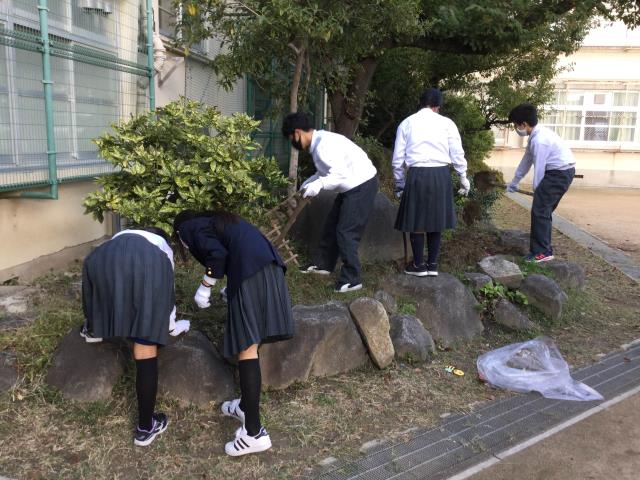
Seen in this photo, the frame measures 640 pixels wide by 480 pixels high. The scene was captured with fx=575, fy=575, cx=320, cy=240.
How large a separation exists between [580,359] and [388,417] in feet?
6.39

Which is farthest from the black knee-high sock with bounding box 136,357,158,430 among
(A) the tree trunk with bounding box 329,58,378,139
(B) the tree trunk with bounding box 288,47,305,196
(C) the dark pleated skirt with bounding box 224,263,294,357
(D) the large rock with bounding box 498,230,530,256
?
(A) the tree trunk with bounding box 329,58,378,139

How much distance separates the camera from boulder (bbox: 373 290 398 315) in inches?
178

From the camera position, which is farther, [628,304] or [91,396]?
[628,304]

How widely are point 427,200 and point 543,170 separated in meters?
1.89

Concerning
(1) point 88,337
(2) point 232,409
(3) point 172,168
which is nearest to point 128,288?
(1) point 88,337

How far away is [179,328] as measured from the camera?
344 centimetres

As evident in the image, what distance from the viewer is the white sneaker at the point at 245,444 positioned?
295 cm

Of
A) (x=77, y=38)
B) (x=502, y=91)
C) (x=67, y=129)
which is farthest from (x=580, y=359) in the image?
(x=502, y=91)

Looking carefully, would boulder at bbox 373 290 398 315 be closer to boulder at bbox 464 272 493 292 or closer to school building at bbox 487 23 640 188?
boulder at bbox 464 272 493 292

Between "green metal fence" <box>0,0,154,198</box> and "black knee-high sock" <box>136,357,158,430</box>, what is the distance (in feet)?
6.82

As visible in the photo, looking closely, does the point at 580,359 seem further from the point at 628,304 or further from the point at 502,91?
the point at 502,91

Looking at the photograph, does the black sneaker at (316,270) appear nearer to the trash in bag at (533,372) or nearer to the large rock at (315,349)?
the large rock at (315,349)

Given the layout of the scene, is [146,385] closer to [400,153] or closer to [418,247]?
[418,247]

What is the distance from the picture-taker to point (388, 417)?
3.49 metres
